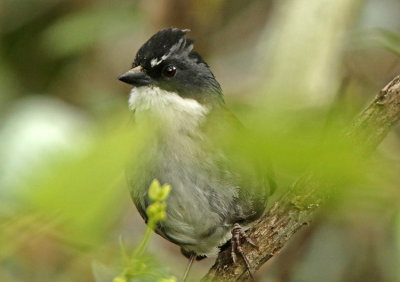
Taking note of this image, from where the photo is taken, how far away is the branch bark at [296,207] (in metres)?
2.26

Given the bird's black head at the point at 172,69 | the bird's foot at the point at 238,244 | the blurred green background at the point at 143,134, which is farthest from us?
the bird's black head at the point at 172,69

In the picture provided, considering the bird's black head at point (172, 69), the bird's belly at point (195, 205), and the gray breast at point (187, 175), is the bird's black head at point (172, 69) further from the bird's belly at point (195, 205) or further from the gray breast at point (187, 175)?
the bird's belly at point (195, 205)

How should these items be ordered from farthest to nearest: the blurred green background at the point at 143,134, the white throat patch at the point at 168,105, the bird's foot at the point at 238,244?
1. the white throat patch at the point at 168,105
2. the bird's foot at the point at 238,244
3. the blurred green background at the point at 143,134

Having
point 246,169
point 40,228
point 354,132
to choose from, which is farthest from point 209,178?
point 40,228

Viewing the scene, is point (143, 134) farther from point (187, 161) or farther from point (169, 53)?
point (169, 53)

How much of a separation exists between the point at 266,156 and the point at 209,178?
7.71 ft

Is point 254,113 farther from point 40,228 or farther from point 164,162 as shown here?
point 164,162

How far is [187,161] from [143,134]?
2.19 meters

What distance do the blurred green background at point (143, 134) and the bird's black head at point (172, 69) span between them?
0.82ft

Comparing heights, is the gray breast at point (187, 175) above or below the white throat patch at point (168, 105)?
below

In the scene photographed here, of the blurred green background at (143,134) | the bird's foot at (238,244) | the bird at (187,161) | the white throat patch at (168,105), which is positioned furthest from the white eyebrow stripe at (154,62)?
the bird's foot at (238,244)

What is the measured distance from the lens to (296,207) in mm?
2625

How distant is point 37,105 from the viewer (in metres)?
3.09

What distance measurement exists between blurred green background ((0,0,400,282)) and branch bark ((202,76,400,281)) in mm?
104
